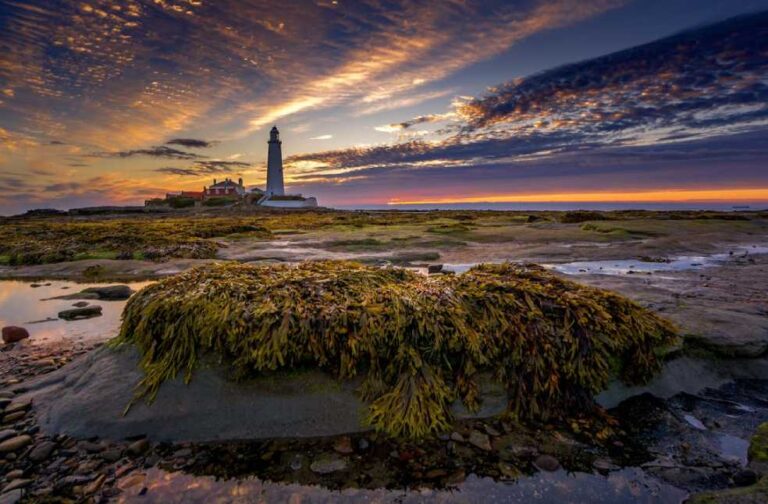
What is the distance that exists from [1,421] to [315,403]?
3188mm

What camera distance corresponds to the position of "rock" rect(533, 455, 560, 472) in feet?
10.6

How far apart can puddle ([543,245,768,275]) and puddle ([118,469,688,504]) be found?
9.51 metres

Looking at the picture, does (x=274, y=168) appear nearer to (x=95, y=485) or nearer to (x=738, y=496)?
(x=95, y=485)

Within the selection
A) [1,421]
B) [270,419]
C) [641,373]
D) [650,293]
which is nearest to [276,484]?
[270,419]

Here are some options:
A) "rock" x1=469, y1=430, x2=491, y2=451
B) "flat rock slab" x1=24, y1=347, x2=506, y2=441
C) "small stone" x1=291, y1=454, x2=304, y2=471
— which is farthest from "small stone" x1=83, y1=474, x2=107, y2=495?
"rock" x1=469, y1=430, x2=491, y2=451

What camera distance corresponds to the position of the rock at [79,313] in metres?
7.74

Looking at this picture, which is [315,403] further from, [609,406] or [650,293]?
[650,293]

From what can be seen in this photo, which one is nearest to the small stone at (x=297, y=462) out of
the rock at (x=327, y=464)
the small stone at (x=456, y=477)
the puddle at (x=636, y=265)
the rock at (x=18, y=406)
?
the rock at (x=327, y=464)

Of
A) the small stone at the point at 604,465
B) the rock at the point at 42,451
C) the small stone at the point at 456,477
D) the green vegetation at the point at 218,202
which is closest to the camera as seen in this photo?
the small stone at the point at 456,477

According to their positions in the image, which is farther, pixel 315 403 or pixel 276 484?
pixel 315 403

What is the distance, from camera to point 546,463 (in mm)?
3285

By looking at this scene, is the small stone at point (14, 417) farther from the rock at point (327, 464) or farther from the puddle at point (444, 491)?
the rock at point (327, 464)

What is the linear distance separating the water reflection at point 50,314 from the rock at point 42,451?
3.45m

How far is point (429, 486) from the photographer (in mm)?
3061
